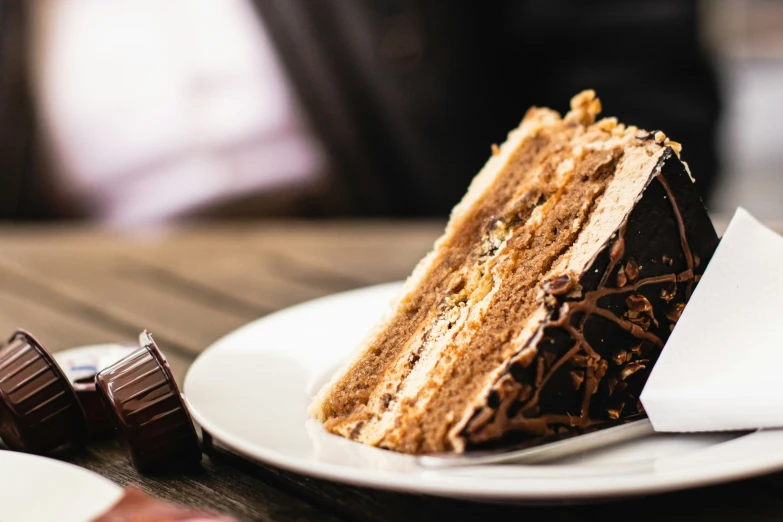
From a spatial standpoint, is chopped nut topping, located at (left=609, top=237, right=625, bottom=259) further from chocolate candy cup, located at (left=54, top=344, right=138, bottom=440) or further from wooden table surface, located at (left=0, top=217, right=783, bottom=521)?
chocolate candy cup, located at (left=54, top=344, right=138, bottom=440)

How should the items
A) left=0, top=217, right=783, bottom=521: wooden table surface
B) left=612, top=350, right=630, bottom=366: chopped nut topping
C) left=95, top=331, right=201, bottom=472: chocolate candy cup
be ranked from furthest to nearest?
left=612, top=350, right=630, bottom=366: chopped nut topping
left=95, top=331, right=201, bottom=472: chocolate candy cup
left=0, top=217, right=783, bottom=521: wooden table surface

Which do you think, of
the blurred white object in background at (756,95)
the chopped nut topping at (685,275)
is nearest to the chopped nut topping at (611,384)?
the chopped nut topping at (685,275)

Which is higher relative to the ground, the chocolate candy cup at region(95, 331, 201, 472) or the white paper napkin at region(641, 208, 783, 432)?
the white paper napkin at region(641, 208, 783, 432)

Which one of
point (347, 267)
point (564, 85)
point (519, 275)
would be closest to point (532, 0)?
point (564, 85)

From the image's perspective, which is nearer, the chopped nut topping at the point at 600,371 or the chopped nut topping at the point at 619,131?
the chopped nut topping at the point at 600,371

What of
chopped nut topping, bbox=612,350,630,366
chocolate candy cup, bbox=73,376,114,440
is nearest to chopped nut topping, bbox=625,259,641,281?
chopped nut topping, bbox=612,350,630,366

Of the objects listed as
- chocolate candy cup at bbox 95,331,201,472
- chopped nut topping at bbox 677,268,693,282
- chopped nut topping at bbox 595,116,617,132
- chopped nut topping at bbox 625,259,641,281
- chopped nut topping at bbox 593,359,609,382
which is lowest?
chocolate candy cup at bbox 95,331,201,472

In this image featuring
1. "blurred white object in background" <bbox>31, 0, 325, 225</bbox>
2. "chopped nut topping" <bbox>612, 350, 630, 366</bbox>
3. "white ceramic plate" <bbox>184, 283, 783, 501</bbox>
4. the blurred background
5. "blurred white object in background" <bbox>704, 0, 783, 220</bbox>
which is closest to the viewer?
"white ceramic plate" <bbox>184, 283, 783, 501</bbox>

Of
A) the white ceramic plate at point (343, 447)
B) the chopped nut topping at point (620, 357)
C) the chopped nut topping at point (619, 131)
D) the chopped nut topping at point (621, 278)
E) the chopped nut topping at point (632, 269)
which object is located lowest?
the white ceramic plate at point (343, 447)

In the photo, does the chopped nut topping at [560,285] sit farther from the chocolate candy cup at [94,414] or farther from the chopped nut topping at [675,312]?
the chocolate candy cup at [94,414]
